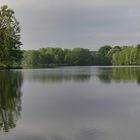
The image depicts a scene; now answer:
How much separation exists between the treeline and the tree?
211 feet

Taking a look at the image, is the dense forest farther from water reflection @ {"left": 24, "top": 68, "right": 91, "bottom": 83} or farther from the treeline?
water reflection @ {"left": 24, "top": 68, "right": 91, "bottom": 83}

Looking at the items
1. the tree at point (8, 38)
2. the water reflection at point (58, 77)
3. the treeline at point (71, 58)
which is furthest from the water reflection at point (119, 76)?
the treeline at point (71, 58)

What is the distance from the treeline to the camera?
407 feet

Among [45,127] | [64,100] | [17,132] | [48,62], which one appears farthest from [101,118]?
[48,62]

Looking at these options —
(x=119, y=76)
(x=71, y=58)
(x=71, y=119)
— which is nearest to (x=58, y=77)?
(x=119, y=76)

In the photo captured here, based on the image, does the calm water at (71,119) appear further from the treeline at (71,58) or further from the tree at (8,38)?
the treeline at (71,58)

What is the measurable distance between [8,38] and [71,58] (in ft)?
274

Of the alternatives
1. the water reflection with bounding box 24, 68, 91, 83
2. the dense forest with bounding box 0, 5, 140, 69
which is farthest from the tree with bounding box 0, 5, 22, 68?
the dense forest with bounding box 0, 5, 140, 69

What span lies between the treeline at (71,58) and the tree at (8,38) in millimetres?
64181

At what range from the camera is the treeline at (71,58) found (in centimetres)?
12409

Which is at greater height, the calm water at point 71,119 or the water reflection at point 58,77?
the calm water at point 71,119

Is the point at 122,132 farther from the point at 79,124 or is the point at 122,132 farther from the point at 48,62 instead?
the point at 48,62

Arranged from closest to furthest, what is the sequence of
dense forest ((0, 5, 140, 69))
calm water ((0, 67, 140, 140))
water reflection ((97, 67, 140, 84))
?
calm water ((0, 67, 140, 140)) → water reflection ((97, 67, 140, 84)) → dense forest ((0, 5, 140, 69))

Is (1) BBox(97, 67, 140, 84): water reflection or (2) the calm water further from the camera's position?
(1) BBox(97, 67, 140, 84): water reflection
